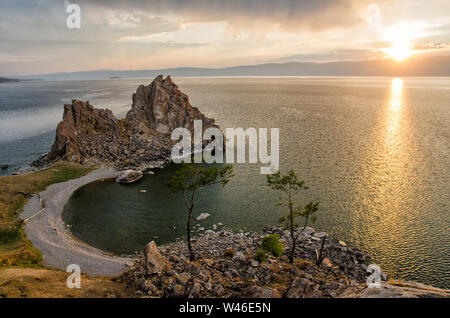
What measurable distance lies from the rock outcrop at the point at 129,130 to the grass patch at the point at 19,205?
7.99m

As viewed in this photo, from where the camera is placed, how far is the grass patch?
141 ft

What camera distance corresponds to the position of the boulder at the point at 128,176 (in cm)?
7744

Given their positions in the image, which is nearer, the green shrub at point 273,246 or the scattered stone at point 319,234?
the green shrub at point 273,246

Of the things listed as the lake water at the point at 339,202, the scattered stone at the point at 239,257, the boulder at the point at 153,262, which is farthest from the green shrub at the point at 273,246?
the boulder at the point at 153,262

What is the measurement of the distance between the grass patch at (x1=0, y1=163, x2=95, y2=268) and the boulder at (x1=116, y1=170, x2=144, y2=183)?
12.7 metres

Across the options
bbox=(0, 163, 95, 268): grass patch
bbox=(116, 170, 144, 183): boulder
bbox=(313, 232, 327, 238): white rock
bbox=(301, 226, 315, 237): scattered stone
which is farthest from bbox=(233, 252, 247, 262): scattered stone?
bbox=(116, 170, 144, 183): boulder

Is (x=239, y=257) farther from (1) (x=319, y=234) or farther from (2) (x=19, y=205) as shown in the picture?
(2) (x=19, y=205)

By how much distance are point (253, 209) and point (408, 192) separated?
37572 millimetres

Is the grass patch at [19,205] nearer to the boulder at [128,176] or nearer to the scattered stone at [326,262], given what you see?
the boulder at [128,176]

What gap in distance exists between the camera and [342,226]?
5350 cm

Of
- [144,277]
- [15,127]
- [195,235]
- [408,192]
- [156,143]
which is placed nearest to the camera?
[144,277]

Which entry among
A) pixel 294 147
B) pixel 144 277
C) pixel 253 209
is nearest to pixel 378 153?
pixel 294 147

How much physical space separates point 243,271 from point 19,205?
54.2 metres

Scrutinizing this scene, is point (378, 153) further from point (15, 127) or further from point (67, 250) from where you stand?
point (15, 127)
